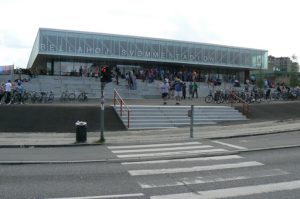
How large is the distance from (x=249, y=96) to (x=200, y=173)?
90.0 ft

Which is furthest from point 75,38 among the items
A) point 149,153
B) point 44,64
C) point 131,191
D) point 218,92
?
point 131,191

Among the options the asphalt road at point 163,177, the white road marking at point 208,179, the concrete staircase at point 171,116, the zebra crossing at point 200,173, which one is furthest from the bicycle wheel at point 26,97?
the white road marking at point 208,179

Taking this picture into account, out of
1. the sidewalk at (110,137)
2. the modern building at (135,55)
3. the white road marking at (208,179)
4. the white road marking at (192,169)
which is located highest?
the modern building at (135,55)

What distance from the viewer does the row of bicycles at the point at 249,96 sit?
34.2 meters

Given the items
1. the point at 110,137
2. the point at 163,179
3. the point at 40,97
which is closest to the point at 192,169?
the point at 163,179

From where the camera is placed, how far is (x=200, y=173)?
9.88m

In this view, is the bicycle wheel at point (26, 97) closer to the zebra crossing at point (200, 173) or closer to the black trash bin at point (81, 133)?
the black trash bin at point (81, 133)

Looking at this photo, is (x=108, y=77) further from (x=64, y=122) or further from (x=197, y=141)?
(x=64, y=122)

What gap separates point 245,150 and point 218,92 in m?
21.4

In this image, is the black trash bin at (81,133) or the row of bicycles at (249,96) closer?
the black trash bin at (81,133)

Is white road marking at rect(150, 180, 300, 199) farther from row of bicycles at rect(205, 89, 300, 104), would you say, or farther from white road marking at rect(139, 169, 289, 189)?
row of bicycles at rect(205, 89, 300, 104)

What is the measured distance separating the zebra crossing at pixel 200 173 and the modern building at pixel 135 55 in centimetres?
4209

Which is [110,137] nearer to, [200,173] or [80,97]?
[200,173]

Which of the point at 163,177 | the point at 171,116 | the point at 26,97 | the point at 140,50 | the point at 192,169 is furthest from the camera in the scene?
the point at 140,50
